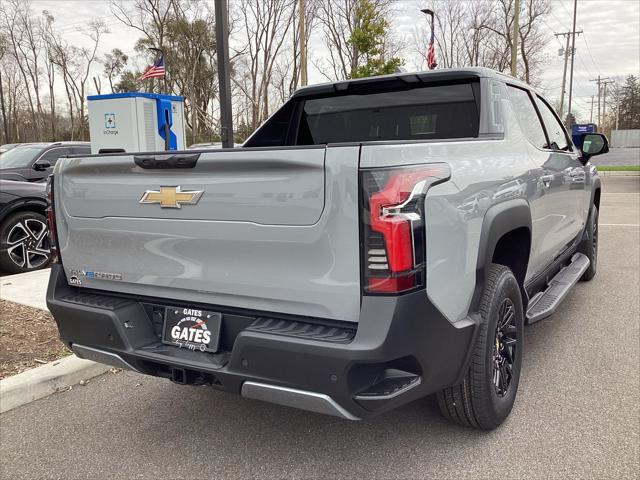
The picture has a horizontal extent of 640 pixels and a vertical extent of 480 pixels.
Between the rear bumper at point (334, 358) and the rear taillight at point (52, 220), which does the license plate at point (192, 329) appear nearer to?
the rear bumper at point (334, 358)

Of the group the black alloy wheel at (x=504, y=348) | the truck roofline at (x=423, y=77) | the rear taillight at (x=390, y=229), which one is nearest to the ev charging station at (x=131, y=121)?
the truck roofline at (x=423, y=77)

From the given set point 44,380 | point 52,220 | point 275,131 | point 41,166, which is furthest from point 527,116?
point 41,166

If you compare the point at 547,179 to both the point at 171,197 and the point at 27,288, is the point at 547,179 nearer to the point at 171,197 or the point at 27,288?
the point at 171,197

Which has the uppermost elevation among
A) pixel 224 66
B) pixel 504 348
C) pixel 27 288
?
pixel 224 66

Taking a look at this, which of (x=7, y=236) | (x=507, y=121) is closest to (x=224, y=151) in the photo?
(x=507, y=121)

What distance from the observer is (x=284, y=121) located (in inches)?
171

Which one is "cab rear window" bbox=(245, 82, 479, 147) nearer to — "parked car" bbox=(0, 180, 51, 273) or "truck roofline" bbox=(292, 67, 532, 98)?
"truck roofline" bbox=(292, 67, 532, 98)

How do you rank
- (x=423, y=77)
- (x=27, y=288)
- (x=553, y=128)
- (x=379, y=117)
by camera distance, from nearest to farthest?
(x=423, y=77), (x=379, y=117), (x=553, y=128), (x=27, y=288)

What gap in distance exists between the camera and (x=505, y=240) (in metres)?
3.01

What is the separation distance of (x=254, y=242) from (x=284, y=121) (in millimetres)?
2257

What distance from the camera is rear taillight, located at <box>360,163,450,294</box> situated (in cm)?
206

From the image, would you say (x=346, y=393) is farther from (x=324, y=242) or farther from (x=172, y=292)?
(x=172, y=292)

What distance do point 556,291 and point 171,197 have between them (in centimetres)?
297

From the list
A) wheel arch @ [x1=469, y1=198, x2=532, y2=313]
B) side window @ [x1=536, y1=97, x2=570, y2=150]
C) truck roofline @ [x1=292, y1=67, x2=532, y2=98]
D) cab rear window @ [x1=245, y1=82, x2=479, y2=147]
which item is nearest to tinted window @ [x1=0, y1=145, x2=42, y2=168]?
cab rear window @ [x1=245, y1=82, x2=479, y2=147]
